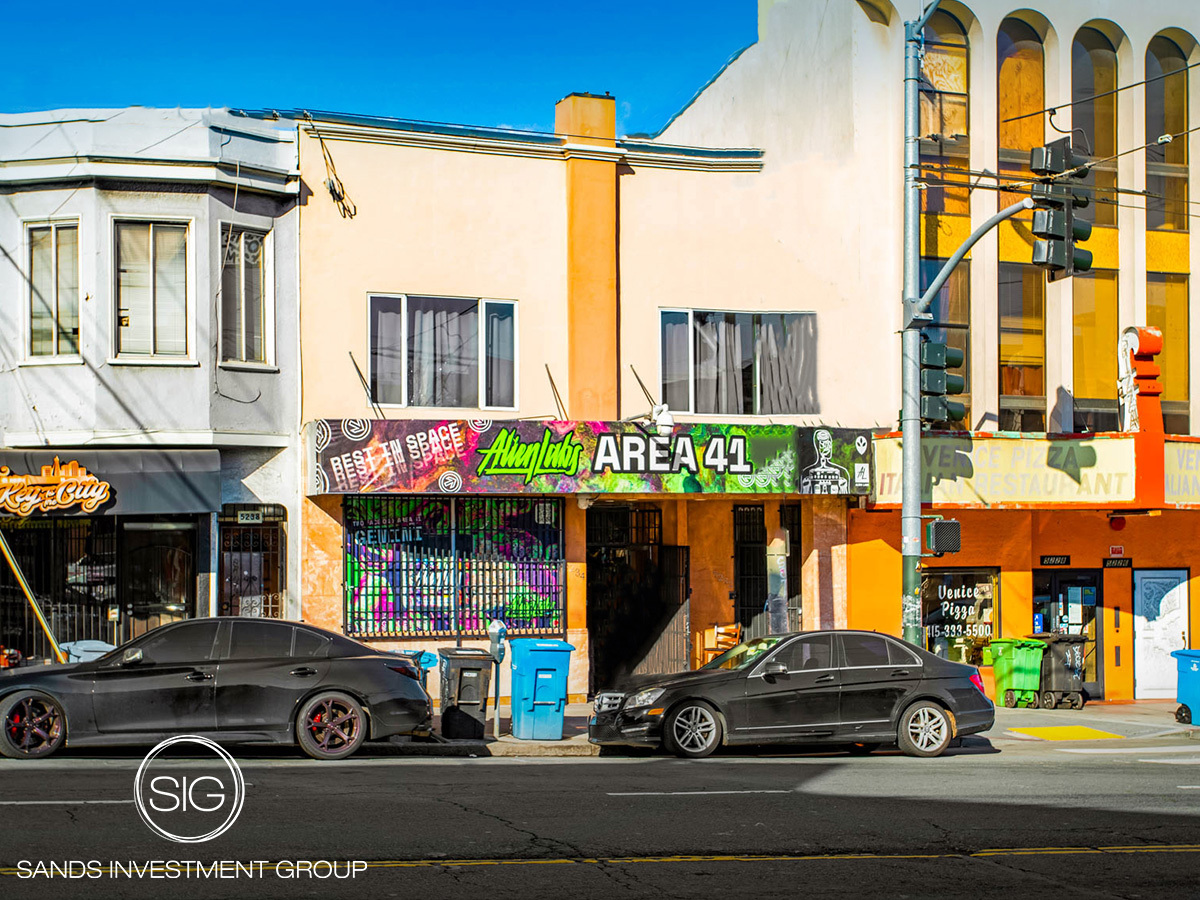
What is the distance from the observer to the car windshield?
15.1m

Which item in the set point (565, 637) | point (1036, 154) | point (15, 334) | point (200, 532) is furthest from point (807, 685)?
point (15, 334)

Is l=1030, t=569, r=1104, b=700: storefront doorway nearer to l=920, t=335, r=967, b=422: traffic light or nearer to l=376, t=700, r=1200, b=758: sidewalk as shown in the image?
l=376, t=700, r=1200, b=758: sidewalk

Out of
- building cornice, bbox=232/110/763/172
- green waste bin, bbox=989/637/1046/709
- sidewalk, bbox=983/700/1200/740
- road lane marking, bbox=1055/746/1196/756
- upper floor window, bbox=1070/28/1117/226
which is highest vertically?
upper floor window, bbox=1070/28/1117/226

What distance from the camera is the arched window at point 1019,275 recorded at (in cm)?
2169

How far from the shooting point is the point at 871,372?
68.9 feet

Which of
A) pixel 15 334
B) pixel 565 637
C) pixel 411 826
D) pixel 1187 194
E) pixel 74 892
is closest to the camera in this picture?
pixel 74 892

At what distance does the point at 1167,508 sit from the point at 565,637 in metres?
9.59

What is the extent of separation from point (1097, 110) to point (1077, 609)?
8.44 meters

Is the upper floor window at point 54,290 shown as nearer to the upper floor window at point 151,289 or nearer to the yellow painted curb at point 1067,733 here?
the upper floor window at point 151,289

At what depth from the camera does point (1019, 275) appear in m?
21.9

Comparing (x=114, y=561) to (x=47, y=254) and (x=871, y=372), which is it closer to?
(x=47, y=254)

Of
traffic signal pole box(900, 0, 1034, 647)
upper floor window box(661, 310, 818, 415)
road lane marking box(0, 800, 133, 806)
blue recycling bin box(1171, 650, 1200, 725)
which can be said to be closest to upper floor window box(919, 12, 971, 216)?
upper floor window box(661, 310, 818, 415)

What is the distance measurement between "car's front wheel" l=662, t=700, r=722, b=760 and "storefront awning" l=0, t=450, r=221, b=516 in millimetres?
6778

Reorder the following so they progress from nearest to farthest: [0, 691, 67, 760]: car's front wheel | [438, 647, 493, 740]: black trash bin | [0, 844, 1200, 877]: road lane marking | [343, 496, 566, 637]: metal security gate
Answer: [0, 844, 1200, 877]: road lane marking < [0, 691, 67, 760]: car's front wheel < [438, 647, 493, 740]: black trash bin < [343, 496, 566, 637]: metal security gate
